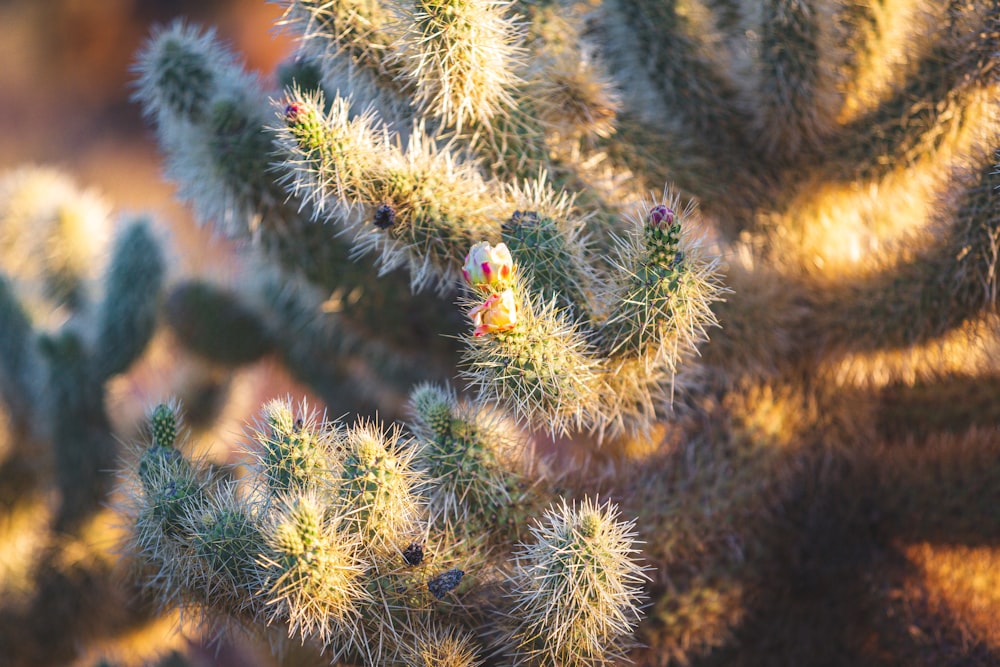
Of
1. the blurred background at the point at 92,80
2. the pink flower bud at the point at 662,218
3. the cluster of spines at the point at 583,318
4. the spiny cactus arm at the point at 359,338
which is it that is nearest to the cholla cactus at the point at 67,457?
the spiny cactus arm at the point at 359,338

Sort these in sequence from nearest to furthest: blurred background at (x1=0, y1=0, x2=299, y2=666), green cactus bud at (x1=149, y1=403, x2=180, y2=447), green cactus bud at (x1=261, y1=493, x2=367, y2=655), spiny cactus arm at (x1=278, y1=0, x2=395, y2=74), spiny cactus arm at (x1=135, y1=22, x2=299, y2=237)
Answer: green cactus bud at (x1=261, y1=493, x2=367, y2=655) → green cactus bud at (x1=149, y1=403, x2=180, y2=447) → spiny cactus arm at (x1=278, y1=0, x2=395, y2=74) → spiny cactus arm at (x1=135, y1=22, x2=299, y2=237) → blurred background at (x1=0, y1=0, x2=299, y2=666)

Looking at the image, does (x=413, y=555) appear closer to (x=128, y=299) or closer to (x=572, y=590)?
(x=572, y=590)

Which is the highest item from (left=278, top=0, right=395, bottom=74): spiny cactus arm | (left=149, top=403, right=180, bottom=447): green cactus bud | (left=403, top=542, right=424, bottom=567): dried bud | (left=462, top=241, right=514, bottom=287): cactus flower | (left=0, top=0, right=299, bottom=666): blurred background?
(left=278, top=0, right=395, bottom=74): spiny cactus arm

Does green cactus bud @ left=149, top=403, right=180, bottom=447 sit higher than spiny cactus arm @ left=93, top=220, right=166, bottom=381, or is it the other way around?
green cactus bud @ left=149, top=403, right=180, bottom=447

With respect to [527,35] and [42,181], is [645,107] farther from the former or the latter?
[42,181]

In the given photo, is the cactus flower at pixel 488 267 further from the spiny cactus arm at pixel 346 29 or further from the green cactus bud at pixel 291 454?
the spiny cactus arm at pixel 346 29

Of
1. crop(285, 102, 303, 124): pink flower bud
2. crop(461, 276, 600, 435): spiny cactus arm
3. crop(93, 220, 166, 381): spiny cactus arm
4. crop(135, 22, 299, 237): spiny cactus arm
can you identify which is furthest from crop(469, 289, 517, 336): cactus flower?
crop(93, 220, 166, 381): spiny cactus arm

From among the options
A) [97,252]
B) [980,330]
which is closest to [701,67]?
[980,330]

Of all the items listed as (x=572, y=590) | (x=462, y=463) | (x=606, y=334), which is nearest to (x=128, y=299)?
(x=462, y=463)

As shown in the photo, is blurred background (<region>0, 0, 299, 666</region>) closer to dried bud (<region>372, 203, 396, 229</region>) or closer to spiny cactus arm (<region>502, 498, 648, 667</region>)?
dried bud (<region>372, 203, 396, 229</region>)
